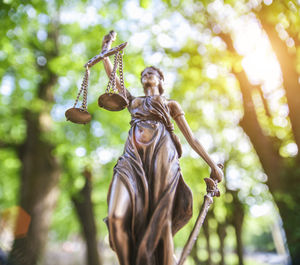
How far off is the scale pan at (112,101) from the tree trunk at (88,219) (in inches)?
398

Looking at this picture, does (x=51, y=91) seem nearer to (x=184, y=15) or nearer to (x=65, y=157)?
(x=65, y=157)

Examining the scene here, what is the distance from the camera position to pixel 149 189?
2742 millimetres

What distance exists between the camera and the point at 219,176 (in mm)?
3109

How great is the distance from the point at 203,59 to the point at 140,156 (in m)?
8.71

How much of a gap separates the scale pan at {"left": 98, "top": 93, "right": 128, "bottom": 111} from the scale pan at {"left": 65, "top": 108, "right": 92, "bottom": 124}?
0.92 feet

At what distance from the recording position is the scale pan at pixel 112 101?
2.86m

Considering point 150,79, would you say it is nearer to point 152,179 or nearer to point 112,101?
point 112,101

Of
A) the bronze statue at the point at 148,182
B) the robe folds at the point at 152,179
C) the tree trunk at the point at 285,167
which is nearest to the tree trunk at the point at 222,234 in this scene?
the tree trunk at the point at 285,167

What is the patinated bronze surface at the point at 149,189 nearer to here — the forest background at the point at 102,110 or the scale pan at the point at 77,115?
the scale pan at the point at 77,115

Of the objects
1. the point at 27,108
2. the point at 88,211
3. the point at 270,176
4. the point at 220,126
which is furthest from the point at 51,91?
the point at 270,176

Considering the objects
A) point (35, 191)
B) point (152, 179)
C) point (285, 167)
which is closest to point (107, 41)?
point (152, 179)

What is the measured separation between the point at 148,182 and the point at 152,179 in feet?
0.15

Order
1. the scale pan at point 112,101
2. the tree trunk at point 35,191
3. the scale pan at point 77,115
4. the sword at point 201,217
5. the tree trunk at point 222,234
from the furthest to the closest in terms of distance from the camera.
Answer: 1. the tree trunk at point 222,234
2. the tree trunk at point 35,191
3. the scale pan at point 77,115
4. the scale pan at point 112,101
5. the sword at point 201,217

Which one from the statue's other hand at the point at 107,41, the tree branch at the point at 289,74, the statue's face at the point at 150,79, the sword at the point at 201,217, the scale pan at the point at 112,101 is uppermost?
the tree branch at the point at 289,74
